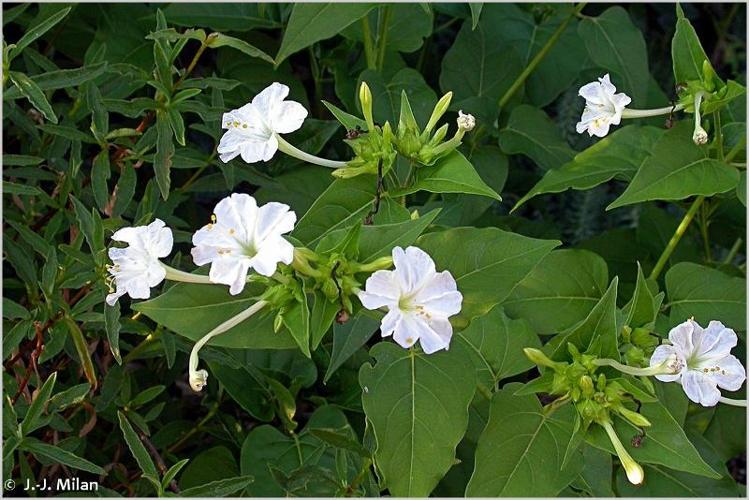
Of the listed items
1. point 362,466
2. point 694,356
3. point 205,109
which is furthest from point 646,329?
point 205,109

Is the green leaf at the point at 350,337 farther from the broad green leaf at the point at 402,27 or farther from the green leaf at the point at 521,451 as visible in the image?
the broad green leaf at the point at 402,27

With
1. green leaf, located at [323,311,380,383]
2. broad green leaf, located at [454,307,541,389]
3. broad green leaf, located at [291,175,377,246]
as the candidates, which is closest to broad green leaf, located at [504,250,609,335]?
broad green leaf, located at [454,307,541,389]

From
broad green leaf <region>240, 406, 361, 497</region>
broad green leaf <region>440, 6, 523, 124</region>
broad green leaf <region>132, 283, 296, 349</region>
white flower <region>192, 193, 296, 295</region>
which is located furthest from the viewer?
broad green leaf <region>440, 6, 523, 124</region>

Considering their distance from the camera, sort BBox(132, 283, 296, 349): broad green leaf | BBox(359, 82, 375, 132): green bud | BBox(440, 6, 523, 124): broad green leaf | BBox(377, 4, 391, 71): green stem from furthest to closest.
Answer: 1. BBox(440, 6, 523, 124): broad green leaf
2. BBox(377, 4, 391, 71): green stem
3. BBox(359, 82, 375, 132): green bud
4. BBox(132, 283, 296, 349): broad green leaf

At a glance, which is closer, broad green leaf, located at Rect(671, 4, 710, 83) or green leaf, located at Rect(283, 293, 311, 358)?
green leaf, located at Rect(283, 293, 311, 358)

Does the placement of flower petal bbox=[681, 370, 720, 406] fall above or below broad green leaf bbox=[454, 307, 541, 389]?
above

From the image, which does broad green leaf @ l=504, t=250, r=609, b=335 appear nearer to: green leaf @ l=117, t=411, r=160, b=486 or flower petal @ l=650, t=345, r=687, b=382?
flower petal @ l=650, t=345, r=687, b=382

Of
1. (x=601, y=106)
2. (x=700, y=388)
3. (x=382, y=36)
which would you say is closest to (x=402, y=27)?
(x=382, y=36)
